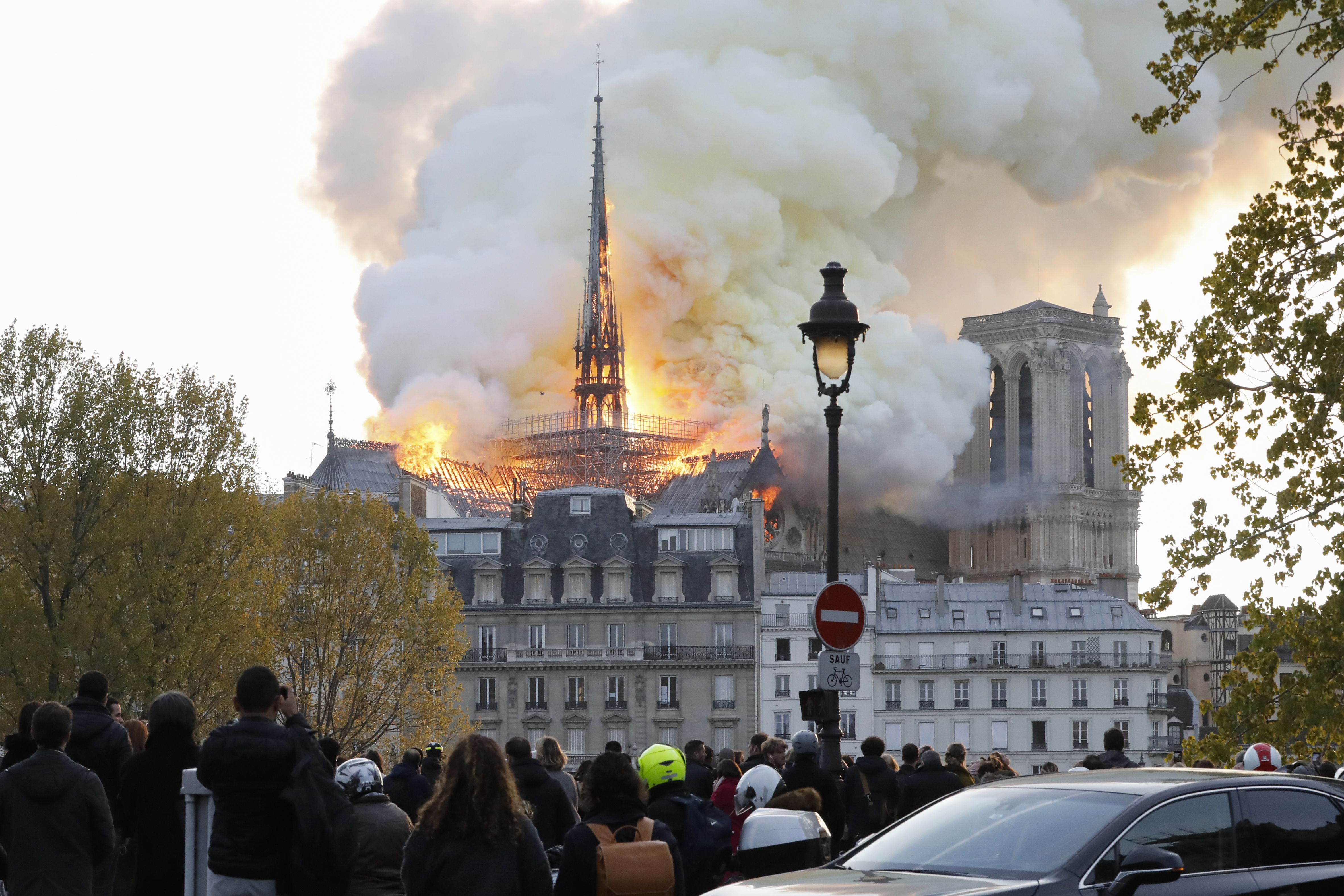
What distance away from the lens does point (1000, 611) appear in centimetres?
6538

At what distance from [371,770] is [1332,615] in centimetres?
787

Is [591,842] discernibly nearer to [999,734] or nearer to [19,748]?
[19,748]

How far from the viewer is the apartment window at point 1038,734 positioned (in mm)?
63188

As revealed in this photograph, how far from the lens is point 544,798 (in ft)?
41.6

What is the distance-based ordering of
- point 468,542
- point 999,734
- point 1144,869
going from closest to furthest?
point 1144,869, point 999,734, point 468,542

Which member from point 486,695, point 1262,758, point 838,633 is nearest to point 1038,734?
point 486,695

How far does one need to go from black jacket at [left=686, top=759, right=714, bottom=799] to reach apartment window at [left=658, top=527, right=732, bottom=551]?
4812 centimetres

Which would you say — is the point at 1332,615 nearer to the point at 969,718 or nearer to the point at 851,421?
the point at 969,718

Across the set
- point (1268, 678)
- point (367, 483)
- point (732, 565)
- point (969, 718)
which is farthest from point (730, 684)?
point (1268, 678)

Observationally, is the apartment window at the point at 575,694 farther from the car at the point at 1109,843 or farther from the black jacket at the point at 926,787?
the car at the point at 1109,843

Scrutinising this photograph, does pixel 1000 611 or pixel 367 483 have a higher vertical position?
pixel 367 483

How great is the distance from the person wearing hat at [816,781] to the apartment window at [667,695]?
159ft

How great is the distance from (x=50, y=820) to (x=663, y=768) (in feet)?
10.9

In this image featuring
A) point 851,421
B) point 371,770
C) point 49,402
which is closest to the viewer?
point 371,770
